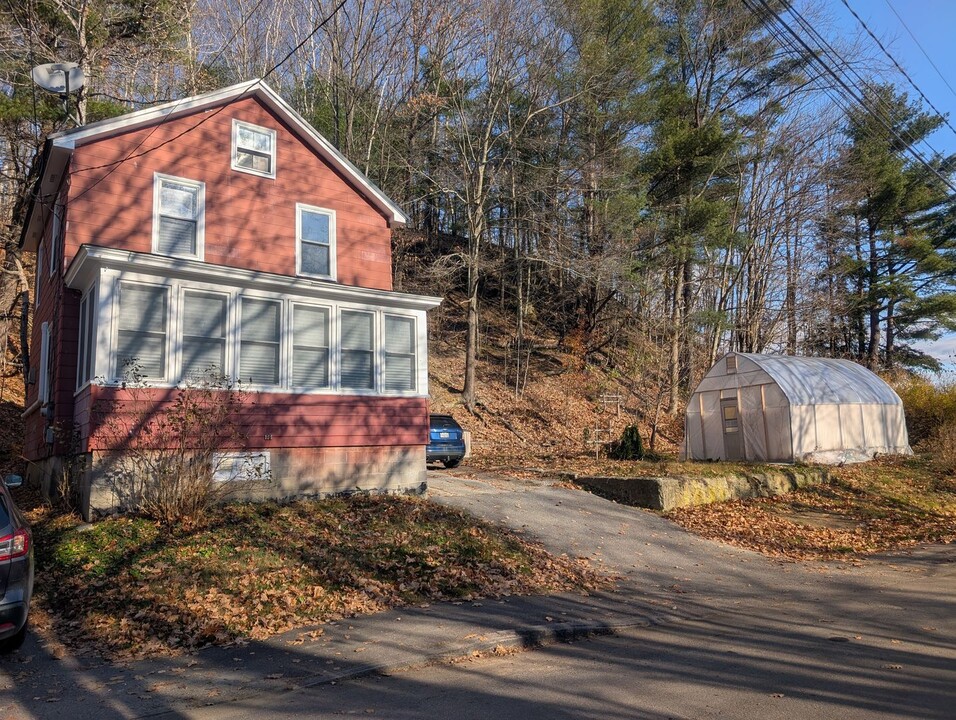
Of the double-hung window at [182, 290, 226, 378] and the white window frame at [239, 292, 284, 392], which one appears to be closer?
the double-hung window at [182, 290, 226, 378]

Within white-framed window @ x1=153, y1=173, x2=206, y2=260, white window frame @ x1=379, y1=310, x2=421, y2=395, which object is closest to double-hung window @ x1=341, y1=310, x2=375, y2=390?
white window frame @ x1=379, y1=310, x2=421, y2=395

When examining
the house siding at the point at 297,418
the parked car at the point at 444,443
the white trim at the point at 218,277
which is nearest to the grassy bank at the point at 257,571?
the house siding at the point at 297,418

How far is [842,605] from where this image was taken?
9.55 m

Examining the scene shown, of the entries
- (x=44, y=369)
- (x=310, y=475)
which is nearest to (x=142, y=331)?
Answer: (x=310, y=475)

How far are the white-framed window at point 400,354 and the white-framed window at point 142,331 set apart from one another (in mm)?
4184

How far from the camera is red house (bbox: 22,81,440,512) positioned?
1177 cm

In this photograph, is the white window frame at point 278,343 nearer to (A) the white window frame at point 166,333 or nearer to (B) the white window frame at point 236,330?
(B) the white window frame at point 236,330

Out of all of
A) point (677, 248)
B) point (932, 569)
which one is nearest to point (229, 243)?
point (932, 569)

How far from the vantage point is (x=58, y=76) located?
1502 centimetres

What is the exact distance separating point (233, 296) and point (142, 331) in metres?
1.63

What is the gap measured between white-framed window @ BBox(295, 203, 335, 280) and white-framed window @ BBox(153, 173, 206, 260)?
207 centimetres

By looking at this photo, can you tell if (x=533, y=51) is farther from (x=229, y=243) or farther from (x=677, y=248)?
(x=229, y=243)

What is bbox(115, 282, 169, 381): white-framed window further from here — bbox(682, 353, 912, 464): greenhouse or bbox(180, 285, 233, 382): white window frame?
bbox(682, 353, 912, 464): greenhouse

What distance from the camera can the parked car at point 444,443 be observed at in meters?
19.5
